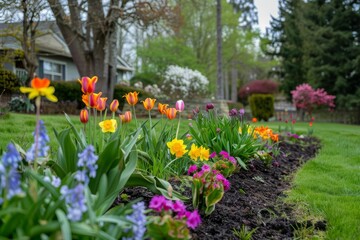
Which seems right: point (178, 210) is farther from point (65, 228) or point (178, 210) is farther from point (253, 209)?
point (253, 209)

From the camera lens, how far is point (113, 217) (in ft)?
5.36

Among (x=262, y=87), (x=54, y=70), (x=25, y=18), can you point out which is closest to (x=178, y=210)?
(x=25, y=18)

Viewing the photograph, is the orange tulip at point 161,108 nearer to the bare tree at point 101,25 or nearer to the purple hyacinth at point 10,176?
the purple hyacinth at point 10,176

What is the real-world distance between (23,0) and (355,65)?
16.4 metres

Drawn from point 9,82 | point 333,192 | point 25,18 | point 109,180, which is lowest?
point 333,192

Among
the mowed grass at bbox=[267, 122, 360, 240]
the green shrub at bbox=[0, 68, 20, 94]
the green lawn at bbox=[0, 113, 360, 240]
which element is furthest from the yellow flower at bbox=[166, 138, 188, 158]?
the green shrub at bbox=[0, 68, 20, 94]

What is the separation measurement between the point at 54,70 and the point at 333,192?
58.8ft

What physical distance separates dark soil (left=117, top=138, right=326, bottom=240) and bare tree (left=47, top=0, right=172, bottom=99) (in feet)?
31.6

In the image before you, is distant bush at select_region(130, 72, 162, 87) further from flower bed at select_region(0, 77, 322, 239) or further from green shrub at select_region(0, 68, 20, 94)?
flower bed at select_region(0, 77, 322, 239)

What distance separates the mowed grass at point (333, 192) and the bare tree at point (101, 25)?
8823 mm

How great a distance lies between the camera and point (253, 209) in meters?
2.83

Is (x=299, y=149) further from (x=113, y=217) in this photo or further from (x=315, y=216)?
(x=113, y=217)

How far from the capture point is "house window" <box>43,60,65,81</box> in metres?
19.1

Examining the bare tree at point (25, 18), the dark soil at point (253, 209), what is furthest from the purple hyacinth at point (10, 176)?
the bare tree at point (25, 18)
